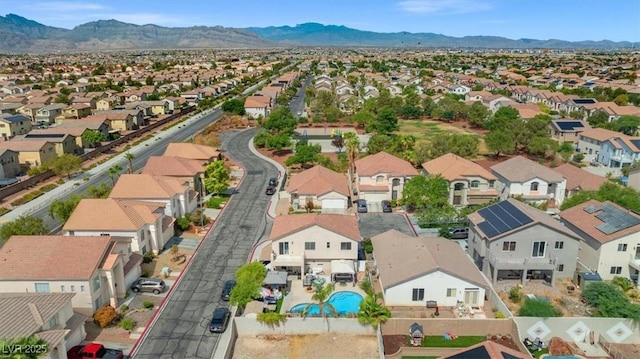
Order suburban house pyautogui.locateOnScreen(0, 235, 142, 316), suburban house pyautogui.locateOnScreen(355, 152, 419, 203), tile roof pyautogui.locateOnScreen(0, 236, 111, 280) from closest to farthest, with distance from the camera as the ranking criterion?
1. suburban house pyautogui.locateOnScreen(0, 235, 142, 316)
2. tile roof pyautogui.locateOnScreen(0, 236, 111, 280)
3. suburban house pyautogui.locateOnScreen(355, 152, 419, 203)

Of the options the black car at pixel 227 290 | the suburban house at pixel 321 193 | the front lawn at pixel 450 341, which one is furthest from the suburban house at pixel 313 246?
the suburban house at pixel 321 193

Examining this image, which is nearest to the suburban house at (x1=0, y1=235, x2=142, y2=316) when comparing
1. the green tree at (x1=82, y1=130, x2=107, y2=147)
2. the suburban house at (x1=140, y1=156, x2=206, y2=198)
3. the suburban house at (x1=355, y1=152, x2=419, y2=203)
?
the suburban house at (x1=140, y1=156, x2=206, y2=198)

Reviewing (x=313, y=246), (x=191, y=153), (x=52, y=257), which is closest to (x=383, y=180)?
(x=313, y=246)

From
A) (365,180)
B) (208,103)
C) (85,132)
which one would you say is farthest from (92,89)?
(365,180)

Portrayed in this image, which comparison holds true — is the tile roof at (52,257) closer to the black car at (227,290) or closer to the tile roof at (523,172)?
the black car at (227,290)

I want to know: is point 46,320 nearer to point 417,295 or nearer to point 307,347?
point 307,347

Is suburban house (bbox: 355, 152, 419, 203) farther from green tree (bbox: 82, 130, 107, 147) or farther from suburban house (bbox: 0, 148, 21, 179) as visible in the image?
green tree (bbox: 82, 130, 107, 147)
